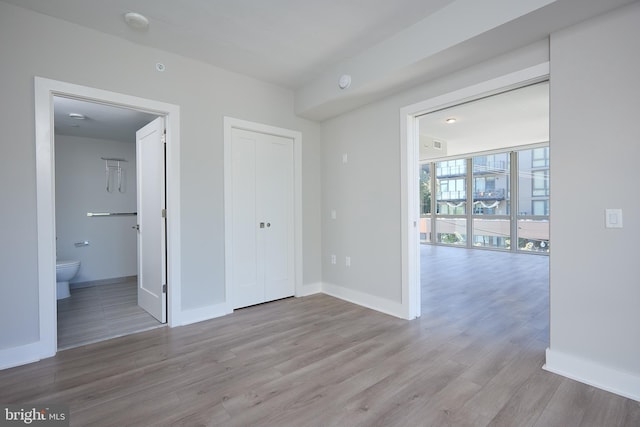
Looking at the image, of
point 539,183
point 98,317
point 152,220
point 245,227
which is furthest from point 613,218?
point 539,183

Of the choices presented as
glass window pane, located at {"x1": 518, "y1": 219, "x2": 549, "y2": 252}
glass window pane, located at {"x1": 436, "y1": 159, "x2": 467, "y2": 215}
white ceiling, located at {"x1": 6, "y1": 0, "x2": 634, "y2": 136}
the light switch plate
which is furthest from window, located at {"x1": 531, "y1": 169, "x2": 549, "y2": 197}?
the light switch plate

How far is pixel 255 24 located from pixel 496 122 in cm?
474

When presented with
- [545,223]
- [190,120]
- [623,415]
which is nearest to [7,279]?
[190,120]

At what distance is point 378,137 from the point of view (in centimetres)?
348

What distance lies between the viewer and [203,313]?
3.21 metres

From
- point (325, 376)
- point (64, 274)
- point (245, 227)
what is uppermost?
point (245, 227)

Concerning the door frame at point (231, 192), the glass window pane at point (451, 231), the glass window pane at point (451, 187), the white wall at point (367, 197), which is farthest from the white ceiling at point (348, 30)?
the glass window pane at point (451, 231)

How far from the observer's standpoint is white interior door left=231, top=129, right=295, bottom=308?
355 cm

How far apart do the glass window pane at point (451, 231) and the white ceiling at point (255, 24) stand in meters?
6.93

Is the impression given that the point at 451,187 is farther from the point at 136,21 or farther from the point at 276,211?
the point at 136,21

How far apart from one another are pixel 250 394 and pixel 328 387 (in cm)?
50

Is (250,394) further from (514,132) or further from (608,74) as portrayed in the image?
(514,132)

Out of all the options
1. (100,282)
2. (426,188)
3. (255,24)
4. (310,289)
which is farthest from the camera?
(426,188)

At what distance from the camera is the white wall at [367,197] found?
3.29 meters
